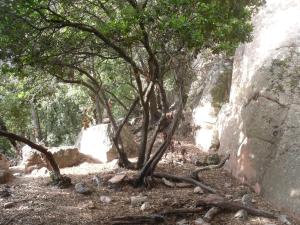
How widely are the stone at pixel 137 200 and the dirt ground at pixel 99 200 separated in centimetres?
8

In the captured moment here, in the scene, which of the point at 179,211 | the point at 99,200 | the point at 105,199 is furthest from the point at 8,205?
the point at 179,211

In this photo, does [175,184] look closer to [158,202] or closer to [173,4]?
[158,202]

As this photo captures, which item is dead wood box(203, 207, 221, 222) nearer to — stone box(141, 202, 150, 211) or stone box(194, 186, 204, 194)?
stone box(141, 202, 150, 211)

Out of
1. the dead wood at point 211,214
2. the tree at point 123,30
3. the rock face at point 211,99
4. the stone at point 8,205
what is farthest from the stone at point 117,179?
the rock face at point 211,99

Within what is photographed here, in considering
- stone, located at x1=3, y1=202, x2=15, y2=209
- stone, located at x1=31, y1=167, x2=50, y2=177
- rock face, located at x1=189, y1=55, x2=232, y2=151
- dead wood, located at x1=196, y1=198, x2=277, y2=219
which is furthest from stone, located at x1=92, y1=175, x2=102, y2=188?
rock face, located at x1=189, y1=55, x2=232, y2=151

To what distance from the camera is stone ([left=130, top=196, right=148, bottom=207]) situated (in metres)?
7.94

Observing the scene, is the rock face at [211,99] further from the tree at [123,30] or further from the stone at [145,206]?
the stone at [145,206]

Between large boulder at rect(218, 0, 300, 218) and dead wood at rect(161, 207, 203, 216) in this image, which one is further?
large boulder at rect(218, 0, 300, 218)

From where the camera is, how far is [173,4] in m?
6.43

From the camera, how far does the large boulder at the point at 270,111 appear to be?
7.61m

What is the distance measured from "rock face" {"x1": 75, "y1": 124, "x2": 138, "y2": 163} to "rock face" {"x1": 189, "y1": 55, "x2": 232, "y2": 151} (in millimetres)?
2404

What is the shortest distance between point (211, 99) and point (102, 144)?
4.20 meters

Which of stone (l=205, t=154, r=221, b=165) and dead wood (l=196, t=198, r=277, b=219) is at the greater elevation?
stone (l=205, t=154, r=221, b=165)

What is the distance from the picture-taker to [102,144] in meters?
12.8
